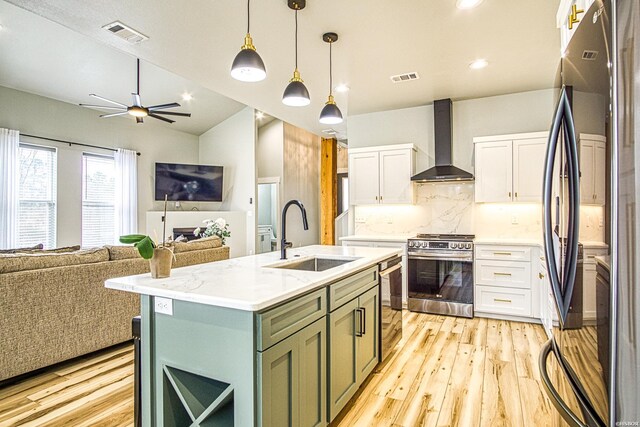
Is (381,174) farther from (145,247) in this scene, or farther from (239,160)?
(239,160)

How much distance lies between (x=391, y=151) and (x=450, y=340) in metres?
2.61

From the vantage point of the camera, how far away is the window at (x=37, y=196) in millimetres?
5734

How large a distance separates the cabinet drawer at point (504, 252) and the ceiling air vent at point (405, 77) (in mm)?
2152

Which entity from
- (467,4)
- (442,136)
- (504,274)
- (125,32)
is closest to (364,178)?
(442,136)

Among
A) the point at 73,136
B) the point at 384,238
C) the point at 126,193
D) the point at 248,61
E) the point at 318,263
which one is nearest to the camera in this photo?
the point at 248,61

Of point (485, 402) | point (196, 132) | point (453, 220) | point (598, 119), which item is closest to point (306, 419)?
point (485, 402)

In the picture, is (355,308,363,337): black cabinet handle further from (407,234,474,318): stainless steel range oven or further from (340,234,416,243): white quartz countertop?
(340,234,416,243): white quartz countertop

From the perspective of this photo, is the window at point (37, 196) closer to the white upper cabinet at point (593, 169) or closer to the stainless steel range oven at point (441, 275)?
the stainless steel range oven at point (441, 275)

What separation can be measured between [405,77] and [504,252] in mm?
2364

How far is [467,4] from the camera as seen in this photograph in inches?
103

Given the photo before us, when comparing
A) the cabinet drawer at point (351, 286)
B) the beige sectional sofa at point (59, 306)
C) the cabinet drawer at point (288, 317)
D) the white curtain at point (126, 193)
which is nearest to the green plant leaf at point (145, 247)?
the cabinet drawer at point (288, 317)

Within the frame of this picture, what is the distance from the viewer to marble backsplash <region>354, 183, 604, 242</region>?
454 cm

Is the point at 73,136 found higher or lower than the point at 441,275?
higher

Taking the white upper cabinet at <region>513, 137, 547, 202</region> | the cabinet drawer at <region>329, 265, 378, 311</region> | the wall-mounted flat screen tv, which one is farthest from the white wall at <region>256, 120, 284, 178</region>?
the cabinet drawer at <region>329, 265, 378, 311</region>
